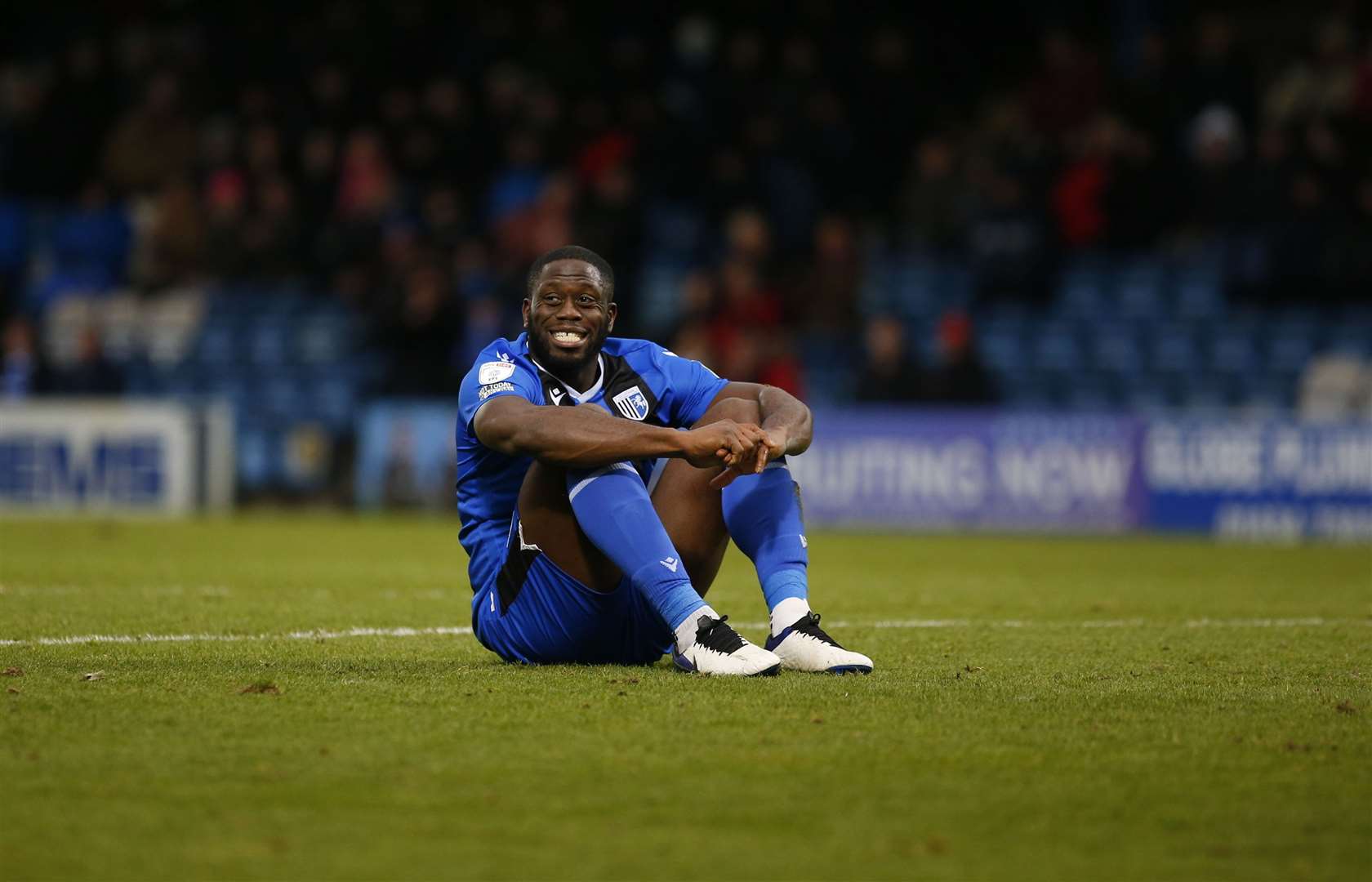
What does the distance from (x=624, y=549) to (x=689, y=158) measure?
1390 cm

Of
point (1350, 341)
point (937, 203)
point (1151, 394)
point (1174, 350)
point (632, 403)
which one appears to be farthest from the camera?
point (937, 203)

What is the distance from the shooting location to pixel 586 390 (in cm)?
590

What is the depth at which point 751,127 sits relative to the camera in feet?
61.1

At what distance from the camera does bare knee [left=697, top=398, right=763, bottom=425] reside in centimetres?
561


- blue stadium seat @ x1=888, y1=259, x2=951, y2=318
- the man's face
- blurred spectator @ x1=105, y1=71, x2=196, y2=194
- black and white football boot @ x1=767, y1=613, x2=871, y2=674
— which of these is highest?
blurred spectator @ x1=105, y1=71, x2=196, y2=194

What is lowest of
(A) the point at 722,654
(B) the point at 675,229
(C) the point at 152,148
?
(A) the point at 722,654

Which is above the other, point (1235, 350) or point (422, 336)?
point (422, 336)

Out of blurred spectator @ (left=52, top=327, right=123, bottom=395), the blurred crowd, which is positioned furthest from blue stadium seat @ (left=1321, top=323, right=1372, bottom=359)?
blurred spectator @ (left=52, top=327, right=123, bottom=395)

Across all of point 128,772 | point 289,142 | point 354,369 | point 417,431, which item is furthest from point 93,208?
point 128,772

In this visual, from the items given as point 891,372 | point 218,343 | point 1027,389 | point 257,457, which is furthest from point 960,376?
point 218,343

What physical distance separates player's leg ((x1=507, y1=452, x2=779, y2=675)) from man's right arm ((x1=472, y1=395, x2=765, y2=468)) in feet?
0.33

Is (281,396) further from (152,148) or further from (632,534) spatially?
(632,534)

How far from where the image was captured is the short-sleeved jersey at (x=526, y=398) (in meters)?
5.70

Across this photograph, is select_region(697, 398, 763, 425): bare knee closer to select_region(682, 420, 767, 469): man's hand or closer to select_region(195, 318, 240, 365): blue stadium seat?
select_region(682, 420, 767, 469): man's hand
